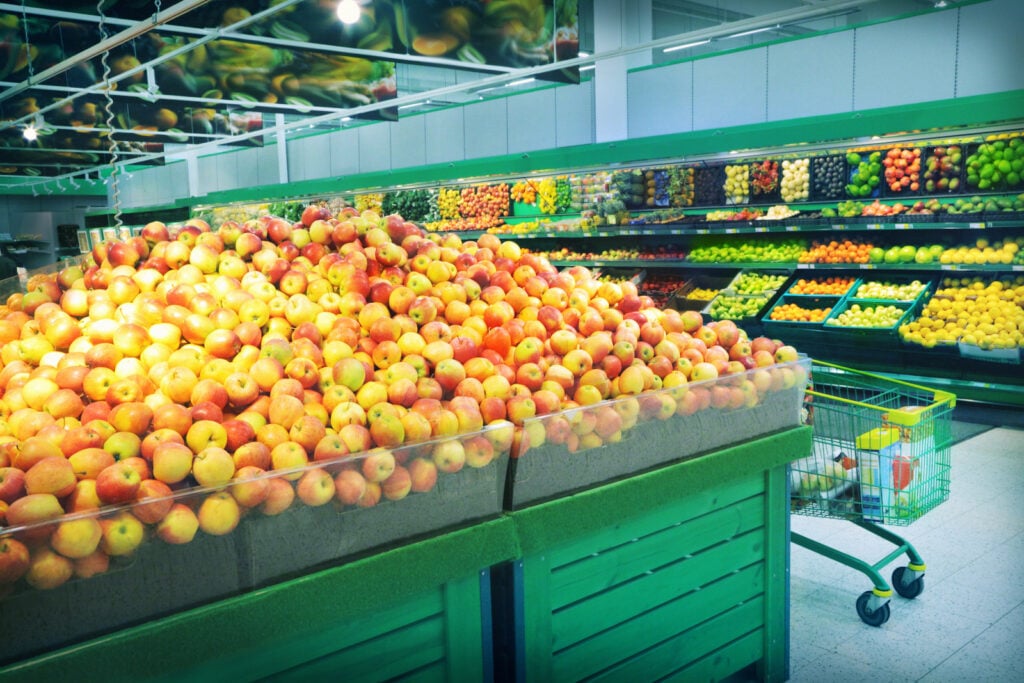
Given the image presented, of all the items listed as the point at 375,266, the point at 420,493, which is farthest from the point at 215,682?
the point at 375,266

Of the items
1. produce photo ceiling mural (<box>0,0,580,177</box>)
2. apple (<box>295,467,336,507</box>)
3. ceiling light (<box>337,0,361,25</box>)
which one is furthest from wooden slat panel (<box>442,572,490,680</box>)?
ceiling light (<box>337,0,361,25</box>)

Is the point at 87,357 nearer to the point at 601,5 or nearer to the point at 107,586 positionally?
the point at 107,586

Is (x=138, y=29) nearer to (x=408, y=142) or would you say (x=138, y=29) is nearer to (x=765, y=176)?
(x=765, y=176)

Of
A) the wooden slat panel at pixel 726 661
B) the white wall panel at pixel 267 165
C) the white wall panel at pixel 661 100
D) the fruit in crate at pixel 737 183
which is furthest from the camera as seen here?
the white wall panel at pixel 267 165

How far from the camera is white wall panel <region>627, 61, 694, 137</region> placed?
9344 mm

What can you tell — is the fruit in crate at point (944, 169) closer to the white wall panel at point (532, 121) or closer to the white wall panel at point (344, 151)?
the white wall panel at point (532, 121)

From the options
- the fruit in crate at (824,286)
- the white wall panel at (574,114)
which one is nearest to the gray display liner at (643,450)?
the fruit in crate at (824,286)

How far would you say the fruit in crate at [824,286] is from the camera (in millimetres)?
7289

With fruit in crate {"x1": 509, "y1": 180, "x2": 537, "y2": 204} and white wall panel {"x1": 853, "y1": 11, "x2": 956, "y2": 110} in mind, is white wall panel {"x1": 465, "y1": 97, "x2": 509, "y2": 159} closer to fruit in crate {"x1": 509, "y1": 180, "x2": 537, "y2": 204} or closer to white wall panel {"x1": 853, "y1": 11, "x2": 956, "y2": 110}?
fruit in crate {"x1": 509, "y1": 180, "x2": 537, "y2": 204}

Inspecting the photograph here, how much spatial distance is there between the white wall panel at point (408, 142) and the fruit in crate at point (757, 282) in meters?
6.29

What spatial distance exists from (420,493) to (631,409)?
68 cm

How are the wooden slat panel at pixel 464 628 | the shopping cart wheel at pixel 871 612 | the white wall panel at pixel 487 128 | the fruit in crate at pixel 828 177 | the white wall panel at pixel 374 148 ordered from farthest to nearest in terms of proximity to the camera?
the white wall panel at pixel 374 148
the white wall panel at pixel 487 128
the fruit in crate at pixel 828 177
the shopping cart wheel at pixel 871 612
the wooden slat panel at pixel 464 628

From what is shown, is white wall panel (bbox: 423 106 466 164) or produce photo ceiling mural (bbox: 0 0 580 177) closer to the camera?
produce photo ceiling mural (bbox: 0 0 580 177)

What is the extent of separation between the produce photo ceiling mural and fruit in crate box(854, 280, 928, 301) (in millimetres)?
3219
